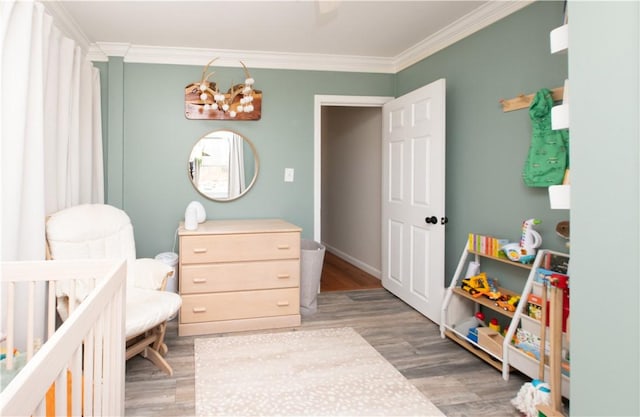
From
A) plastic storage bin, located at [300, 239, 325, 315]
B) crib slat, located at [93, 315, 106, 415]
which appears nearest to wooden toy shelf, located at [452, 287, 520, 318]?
plastic storage bin, located at [300, 239, 325, 315]

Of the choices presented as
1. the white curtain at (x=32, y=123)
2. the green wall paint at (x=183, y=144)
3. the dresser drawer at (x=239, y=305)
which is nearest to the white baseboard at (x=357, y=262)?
the green wall paint at (x=183, y=144)

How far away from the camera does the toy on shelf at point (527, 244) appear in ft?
8.08

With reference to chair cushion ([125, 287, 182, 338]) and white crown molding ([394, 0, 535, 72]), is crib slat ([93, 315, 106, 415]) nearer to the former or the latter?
chair cushion ([125, 287, 182, 338])

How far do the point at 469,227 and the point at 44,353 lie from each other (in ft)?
9.97

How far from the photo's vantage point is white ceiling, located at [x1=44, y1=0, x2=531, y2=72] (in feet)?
9.43

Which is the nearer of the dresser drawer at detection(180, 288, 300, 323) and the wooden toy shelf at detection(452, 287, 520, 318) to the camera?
the wooden toy shelf at detection(452, 287, 520, 318)

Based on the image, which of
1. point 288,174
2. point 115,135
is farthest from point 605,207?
point 115,135

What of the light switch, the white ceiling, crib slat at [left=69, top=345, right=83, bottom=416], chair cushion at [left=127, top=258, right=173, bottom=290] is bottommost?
chair cushion at [left=127, top=258, right=173, bottom=290]

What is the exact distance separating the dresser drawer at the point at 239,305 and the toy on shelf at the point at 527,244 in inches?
64.8

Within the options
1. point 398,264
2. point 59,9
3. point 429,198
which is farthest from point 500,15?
point 59,9

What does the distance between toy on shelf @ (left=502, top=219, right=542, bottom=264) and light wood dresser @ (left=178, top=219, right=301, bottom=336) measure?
1.59 meters

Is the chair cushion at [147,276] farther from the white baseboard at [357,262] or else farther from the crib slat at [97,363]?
the white baseboard at [357,262]

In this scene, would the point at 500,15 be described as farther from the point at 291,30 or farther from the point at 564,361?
the point at 564,361

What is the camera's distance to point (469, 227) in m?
3.28
